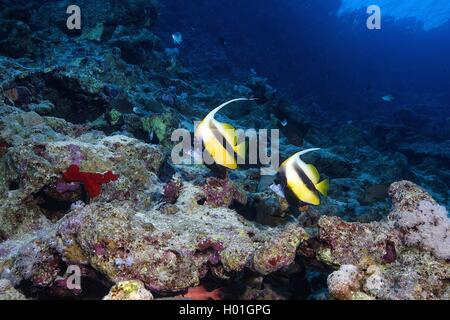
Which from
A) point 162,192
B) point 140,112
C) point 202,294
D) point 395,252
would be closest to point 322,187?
point 395,252

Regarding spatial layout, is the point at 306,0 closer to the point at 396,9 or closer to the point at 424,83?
the point at 424,83

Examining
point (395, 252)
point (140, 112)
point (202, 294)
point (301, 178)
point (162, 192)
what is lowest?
point (202, 294)

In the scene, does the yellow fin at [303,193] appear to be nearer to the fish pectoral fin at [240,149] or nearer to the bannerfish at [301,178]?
the bannerfish at [301,178]

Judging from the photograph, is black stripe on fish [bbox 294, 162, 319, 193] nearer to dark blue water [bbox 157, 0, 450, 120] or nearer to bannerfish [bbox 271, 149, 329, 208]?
bannerfish [bbox 271, 149, 329, 208]

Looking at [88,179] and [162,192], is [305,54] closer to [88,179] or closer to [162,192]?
[162,192]

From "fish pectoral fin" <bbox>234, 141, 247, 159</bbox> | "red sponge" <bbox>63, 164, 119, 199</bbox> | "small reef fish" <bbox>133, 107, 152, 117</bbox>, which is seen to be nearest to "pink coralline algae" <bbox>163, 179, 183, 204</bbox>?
"red sponge" <bbox>63, 164, 119, 199</bbox>

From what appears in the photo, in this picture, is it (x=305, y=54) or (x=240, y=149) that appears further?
(x=305, y=54)

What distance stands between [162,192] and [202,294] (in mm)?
1621

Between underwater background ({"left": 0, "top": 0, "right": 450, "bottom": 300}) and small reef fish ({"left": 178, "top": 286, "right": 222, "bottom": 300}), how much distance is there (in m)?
0.01

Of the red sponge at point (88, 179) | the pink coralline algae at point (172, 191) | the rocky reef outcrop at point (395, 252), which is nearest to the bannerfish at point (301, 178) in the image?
the rocky reef outcrop at point (395, 252)

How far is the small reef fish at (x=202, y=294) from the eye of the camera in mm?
3412

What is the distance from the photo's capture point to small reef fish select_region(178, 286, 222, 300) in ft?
11.2

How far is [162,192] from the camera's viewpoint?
15.1 ft

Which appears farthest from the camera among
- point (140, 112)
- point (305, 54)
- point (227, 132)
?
point (305, 54)
